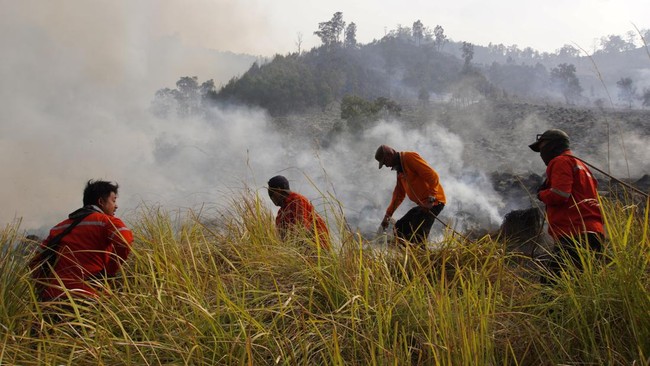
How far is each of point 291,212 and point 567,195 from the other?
1955 mm

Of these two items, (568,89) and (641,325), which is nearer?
(641,325)

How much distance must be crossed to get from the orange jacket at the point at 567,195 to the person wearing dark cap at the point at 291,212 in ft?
4.76

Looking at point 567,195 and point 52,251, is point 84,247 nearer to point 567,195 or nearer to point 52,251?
point 52,251

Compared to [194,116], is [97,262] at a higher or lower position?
lower

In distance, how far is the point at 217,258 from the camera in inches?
123

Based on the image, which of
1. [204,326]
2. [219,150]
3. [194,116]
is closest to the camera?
[204,326]

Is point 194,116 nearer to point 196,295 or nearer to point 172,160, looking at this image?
point 172,160

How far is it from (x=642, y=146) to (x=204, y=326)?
117 ft

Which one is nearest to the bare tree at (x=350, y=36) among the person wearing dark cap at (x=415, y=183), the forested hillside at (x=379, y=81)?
the forested hillside at (x=379, y=81)

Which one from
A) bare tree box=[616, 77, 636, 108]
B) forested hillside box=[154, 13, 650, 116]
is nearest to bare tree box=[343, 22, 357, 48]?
forested hillside box=[154, 13, 650, 116]

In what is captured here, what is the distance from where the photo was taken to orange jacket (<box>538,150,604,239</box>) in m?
3.03

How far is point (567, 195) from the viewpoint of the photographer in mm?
3010

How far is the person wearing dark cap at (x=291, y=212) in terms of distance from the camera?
332cm

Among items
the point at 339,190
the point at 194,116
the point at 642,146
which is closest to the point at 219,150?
the point at 194,116
